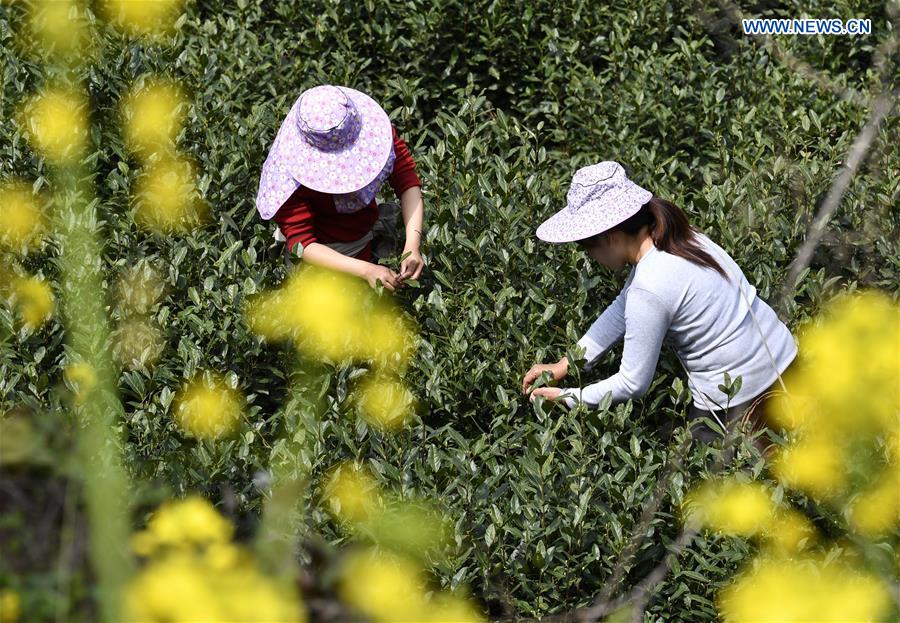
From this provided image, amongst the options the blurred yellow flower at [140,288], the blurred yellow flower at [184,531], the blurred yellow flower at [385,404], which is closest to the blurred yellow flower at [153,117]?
the blurred yellow flower at [140,288]

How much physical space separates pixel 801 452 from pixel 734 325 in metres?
0.62

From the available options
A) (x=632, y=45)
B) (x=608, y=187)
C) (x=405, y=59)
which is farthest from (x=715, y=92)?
(x=608, y=187)

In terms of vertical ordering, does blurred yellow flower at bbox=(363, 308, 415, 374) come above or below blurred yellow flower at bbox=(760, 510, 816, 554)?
below

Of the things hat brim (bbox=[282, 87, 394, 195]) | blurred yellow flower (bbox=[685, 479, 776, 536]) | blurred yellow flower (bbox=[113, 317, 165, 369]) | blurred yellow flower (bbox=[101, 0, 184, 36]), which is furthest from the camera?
blurred yellow flower (bbox=[101, 0, 184, 36])

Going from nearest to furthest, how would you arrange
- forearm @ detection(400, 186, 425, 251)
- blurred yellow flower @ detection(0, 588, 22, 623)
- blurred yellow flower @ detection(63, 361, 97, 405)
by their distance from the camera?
1. blurred yellow flower @ detection(0, 588, 22, 623)
2. blurred yellow flower @ detection(63, 361, 97, 405)
3. forearm @ detection(400, 186, 425, 251)

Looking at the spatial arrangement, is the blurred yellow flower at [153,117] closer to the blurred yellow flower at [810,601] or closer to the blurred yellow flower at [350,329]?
the blurred yellow flower at [350,329]

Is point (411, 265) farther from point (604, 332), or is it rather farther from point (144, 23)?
point (144, 23)

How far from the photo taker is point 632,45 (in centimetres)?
508

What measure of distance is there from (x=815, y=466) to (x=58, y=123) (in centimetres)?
312

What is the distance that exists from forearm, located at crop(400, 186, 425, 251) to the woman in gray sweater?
0.62 metres

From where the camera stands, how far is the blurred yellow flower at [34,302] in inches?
135

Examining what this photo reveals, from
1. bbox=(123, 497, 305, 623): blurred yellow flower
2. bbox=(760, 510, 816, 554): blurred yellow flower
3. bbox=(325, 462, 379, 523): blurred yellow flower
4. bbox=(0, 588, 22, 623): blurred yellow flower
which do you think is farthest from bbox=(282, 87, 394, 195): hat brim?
bbox=(0, 588, 22, 623): blurred yellow flower

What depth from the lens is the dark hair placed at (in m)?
3.11

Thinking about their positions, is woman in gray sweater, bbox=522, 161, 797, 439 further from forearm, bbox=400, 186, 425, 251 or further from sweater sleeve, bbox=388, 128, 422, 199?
sweater sleeve, bbox=388, 128, 422, 199
